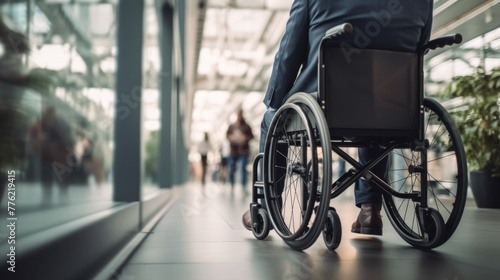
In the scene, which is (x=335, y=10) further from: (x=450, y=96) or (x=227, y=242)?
(x=450, y=96)

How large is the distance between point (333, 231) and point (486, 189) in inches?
123

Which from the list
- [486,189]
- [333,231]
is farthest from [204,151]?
[333,231]

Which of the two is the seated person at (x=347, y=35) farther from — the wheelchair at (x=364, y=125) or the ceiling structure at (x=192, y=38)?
the ceiling structure at (x=192, y=38)

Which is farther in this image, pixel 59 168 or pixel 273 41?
pixel 273 41

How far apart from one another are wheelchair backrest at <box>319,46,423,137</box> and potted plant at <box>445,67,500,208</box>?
110 inches

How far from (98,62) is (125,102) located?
23 centimetres

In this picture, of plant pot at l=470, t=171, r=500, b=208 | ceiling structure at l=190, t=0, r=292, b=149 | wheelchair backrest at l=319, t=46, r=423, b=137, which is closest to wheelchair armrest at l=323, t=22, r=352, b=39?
wheelchair backrest at l=319, t=46, r=423, b=137

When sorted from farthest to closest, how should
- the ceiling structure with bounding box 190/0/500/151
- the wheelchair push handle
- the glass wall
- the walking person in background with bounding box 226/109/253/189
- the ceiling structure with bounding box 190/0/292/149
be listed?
the ceiling structure with bounding box 190/0/292/149 < the walking person in background with bounding box 226/109/253/189 < the ceiling structure with bounding box 190/0/500/151 < the wheelchair push handle < the glass wall

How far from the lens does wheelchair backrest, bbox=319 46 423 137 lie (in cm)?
166

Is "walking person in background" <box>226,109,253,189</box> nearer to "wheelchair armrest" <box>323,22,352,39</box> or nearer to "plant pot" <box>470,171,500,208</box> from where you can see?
"plant pot" <box>470,171,500,208</box>

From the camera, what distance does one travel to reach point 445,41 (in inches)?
66.4

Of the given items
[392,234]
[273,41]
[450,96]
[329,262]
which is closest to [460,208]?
[329,262]

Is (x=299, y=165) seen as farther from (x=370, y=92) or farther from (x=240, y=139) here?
(x=240, y=139)

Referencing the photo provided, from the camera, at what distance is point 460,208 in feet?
5.40
